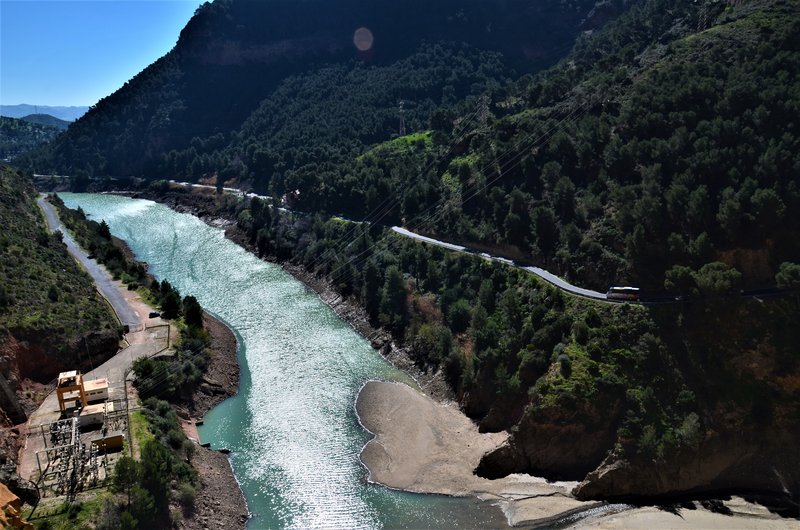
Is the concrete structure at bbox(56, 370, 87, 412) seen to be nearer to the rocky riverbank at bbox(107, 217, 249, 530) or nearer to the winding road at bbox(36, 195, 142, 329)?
the rocky riverbank at bbox(107, 217, 249, 530)

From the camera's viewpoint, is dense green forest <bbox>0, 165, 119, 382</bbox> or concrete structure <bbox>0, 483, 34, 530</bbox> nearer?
concrete structure <bbox>0, 483, 34, 530</bbox>

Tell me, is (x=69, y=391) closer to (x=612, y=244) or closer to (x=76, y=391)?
(x=76, y=391)

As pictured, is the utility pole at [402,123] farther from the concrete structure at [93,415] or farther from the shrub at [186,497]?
the shrub at [186,497]

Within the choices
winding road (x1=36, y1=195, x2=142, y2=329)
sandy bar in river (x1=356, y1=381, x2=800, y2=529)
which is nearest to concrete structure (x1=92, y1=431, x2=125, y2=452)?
sandy bar in river (x1=356, y1=381, x2=800, y2=529)

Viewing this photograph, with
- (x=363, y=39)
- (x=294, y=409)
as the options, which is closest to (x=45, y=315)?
(x=294, y=409)

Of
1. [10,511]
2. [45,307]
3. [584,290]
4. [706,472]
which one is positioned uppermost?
[45,307]

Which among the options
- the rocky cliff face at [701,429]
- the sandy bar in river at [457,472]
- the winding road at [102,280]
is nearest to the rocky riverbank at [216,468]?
the winding road at [102,280]
